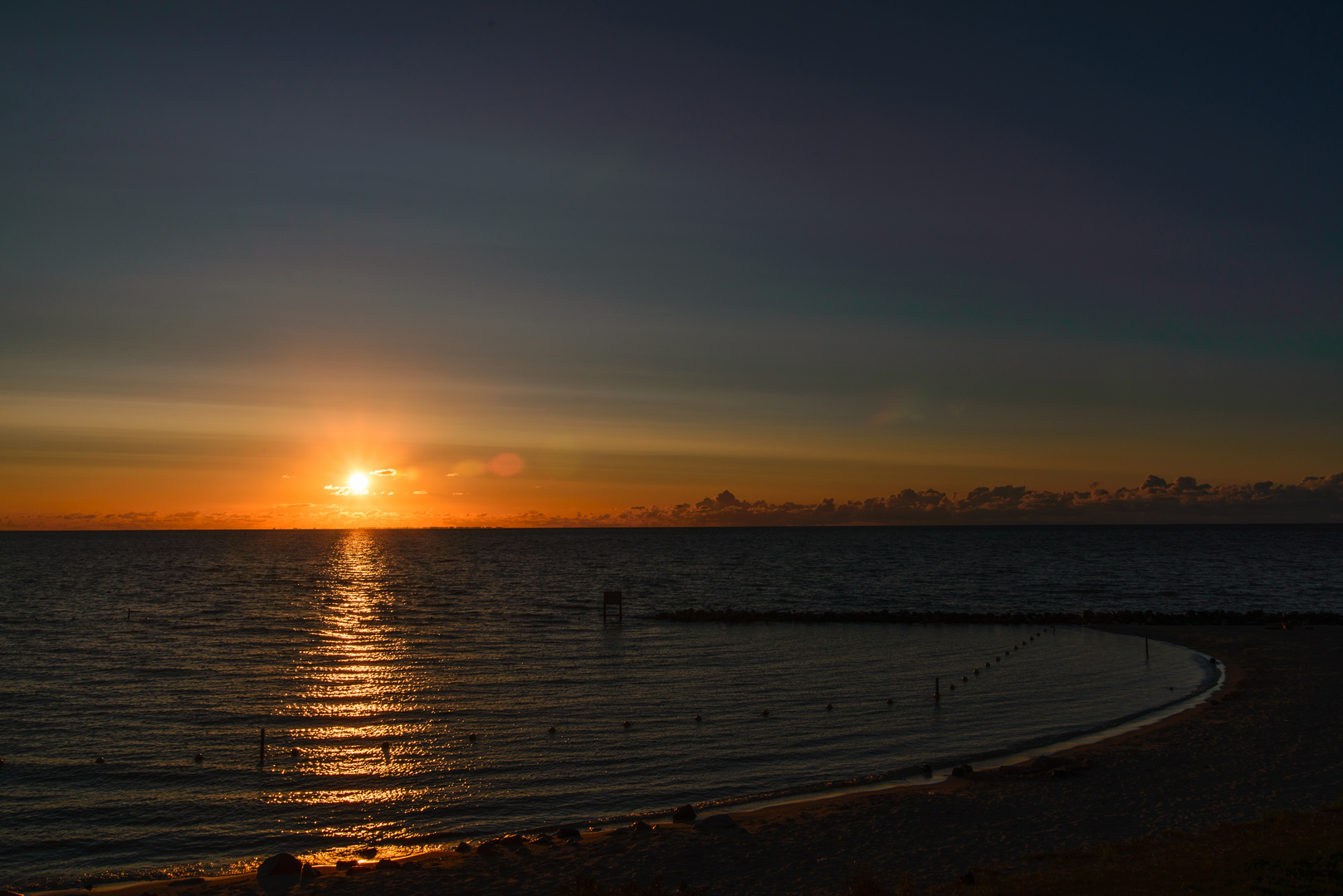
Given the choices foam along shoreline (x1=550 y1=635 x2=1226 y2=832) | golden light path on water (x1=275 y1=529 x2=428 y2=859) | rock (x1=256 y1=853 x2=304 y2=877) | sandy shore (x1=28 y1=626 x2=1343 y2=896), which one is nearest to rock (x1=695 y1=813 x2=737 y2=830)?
sandy shore (x1=28 y1=626 x2=1343 y2=896)

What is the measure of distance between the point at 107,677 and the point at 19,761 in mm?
15033

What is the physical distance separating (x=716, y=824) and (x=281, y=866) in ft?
28.7

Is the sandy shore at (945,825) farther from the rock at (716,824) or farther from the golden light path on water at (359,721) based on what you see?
the golden light path on water at (359,721)

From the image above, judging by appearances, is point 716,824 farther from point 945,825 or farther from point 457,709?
point 457,709

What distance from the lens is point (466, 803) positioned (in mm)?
20453

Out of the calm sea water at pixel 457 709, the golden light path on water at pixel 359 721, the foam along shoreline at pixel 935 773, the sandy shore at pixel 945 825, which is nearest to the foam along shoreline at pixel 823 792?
the foam along shoreline at pixel 935 773

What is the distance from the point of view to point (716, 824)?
18.2 m

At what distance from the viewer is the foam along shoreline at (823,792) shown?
16047 millimetres

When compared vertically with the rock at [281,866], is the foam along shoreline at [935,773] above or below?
below

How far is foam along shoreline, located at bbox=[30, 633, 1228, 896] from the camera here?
16.0 metres

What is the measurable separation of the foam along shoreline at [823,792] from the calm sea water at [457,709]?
500 mm

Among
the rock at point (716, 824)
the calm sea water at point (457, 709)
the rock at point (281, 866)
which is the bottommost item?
the calm sea water at point (457, 709)

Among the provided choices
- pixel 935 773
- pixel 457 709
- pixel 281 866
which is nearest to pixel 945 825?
pixel 935 773

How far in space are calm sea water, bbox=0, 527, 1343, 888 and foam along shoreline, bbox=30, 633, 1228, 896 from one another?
0.50 metres
